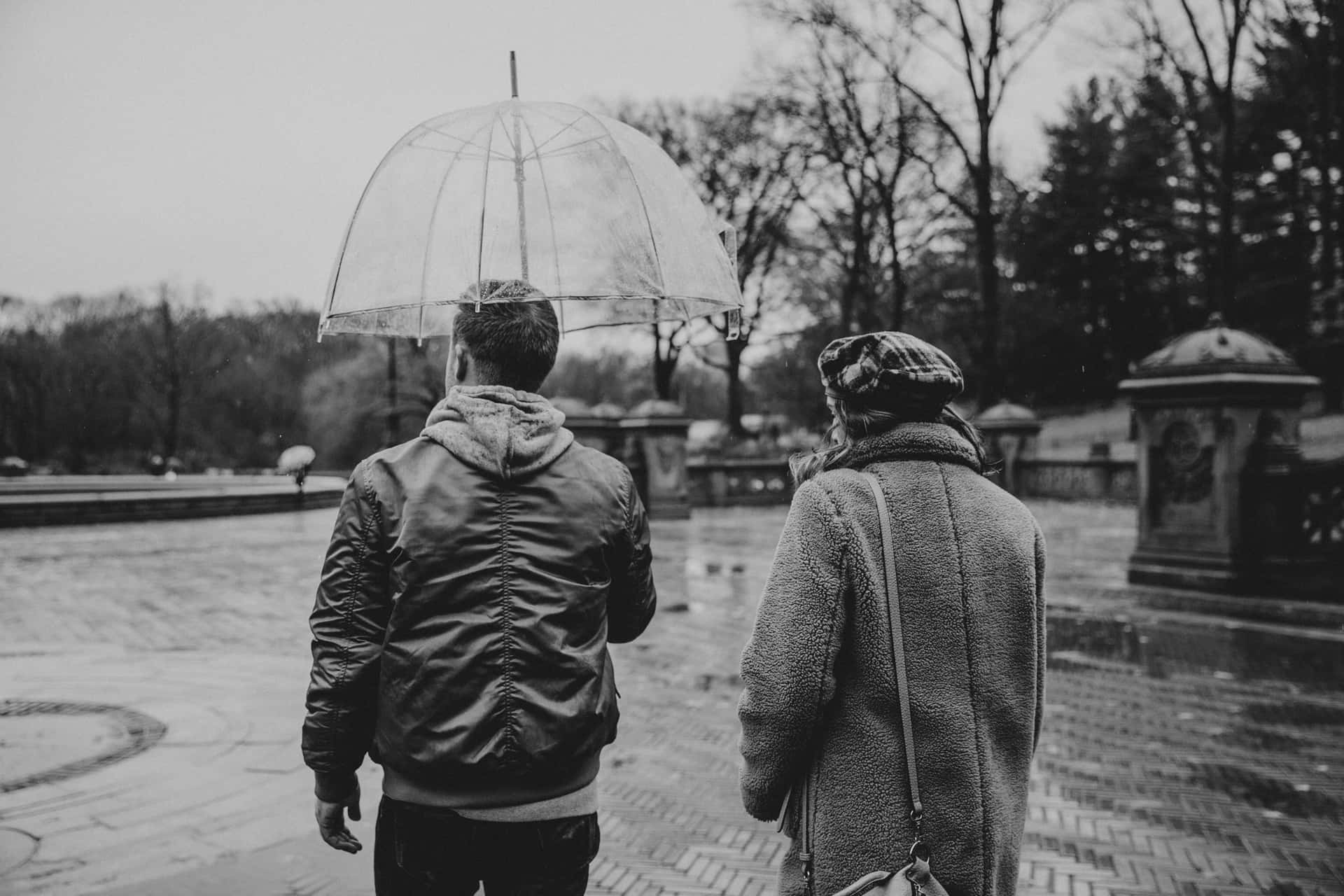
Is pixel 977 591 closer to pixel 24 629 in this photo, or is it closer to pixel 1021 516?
pixel 1021 516

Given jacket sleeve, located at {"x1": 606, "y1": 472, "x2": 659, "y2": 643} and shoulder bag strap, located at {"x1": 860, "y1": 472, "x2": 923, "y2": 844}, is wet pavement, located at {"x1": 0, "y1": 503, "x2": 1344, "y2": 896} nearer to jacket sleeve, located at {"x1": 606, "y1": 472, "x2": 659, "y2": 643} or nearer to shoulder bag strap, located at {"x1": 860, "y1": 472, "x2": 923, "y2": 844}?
jacket sleeve, located at {"x1": 606, "y1": 472, "x2": 659, "y2": 643}

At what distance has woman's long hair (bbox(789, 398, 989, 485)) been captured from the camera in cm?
212

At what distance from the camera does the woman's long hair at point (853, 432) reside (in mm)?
2119

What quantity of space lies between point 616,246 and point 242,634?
24.1 feet

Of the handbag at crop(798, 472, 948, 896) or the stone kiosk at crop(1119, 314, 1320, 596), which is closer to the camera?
the handbag at crop(798, 472, 948, 896)

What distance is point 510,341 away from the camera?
90.0 inches

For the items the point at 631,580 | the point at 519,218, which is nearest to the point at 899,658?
the point at 631,580

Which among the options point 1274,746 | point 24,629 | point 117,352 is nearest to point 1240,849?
point 1274,746

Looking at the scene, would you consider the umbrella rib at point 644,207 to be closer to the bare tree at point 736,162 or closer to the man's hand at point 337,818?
the man's hand at point 337,818

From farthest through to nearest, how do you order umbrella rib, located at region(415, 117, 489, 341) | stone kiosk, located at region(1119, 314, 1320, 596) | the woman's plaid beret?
1. stone kiosk, located at region(1119, 314, 1320, 596)
2. umbrella rib, located at region(415, 117, 489, 341)
3. the woman's plaid beret

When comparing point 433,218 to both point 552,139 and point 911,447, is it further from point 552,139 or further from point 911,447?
point 911,447

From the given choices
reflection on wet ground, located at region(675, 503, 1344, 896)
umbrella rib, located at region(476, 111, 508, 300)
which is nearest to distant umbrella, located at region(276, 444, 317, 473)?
reflection on wet ground, located at region(675, 503, 1344, 896)

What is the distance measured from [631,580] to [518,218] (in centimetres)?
135

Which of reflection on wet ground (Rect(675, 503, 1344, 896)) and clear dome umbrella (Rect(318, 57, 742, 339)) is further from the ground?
clear dome umbrella (Rect(318, 57, 742, 339))
